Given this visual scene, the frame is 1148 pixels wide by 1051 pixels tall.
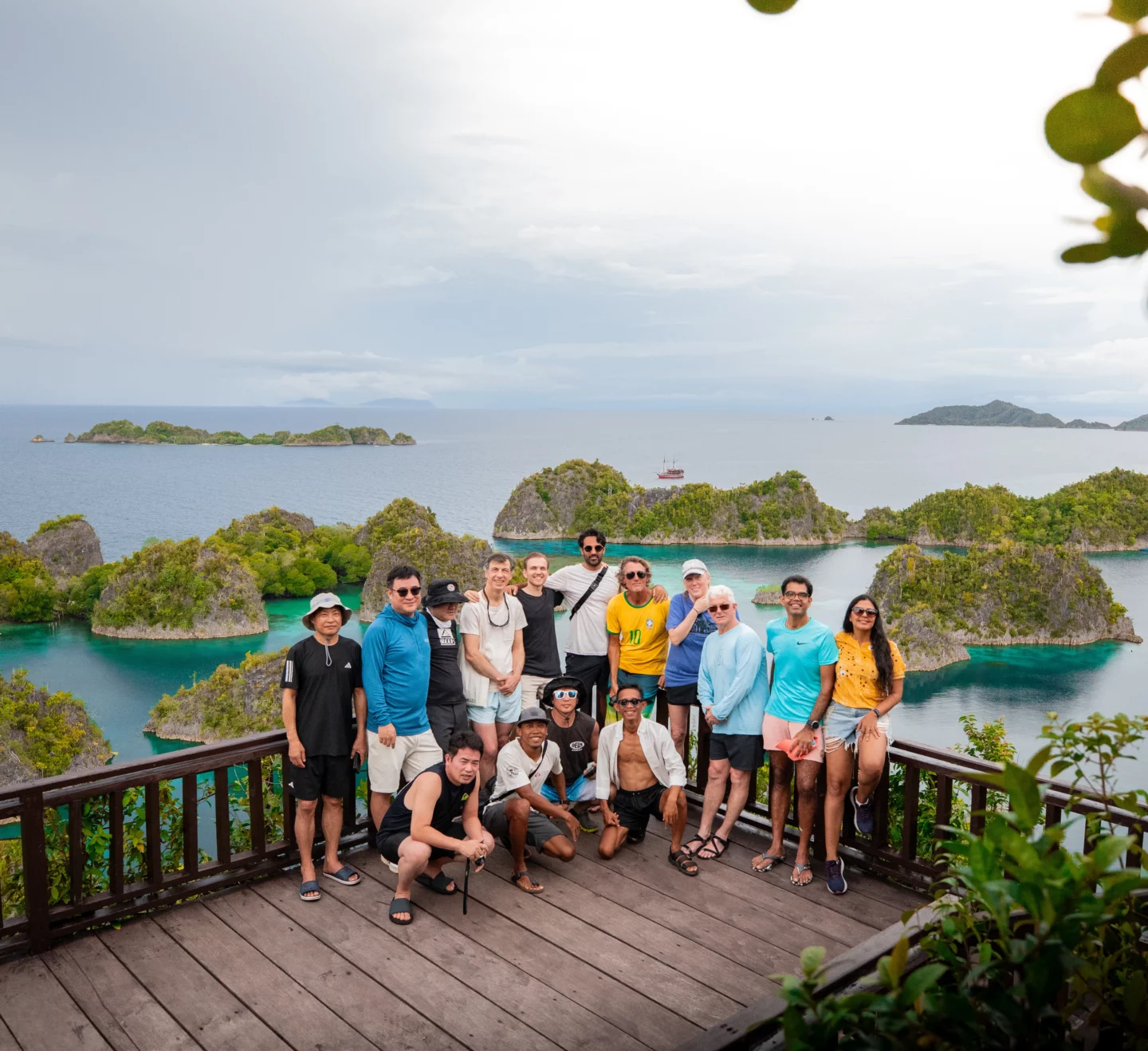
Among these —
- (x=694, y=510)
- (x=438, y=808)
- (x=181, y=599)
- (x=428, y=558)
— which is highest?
(x=438, y=808)

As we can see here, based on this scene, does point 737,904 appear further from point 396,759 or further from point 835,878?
point 396,759

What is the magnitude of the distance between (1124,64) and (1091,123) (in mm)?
59

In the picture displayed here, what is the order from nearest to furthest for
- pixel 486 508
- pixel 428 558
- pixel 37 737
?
pixel 37 737, pixel 428 558, pixel 486 508

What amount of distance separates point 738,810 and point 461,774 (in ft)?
5.36

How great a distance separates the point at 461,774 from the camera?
4336 mm

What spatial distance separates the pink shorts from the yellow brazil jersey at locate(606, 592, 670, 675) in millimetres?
790

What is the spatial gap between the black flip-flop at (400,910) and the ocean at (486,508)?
81.2ft

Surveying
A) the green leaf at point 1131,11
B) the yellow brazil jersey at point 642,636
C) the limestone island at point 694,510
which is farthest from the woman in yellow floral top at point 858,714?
the limestone island at point 694,510

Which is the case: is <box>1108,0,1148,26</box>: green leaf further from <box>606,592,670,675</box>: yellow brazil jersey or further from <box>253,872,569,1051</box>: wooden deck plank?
<box>606,592,670,675</box>: yellow brazil jersey

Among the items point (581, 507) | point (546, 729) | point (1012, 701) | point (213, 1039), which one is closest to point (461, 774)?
point (546, 729)

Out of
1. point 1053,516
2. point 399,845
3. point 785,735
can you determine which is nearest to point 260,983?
point 399,845

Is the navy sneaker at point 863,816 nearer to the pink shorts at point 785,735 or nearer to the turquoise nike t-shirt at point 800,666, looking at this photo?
the pink shorts at point 785,735

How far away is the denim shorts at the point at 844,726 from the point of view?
451 centimetres

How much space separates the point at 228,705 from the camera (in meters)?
24.0
